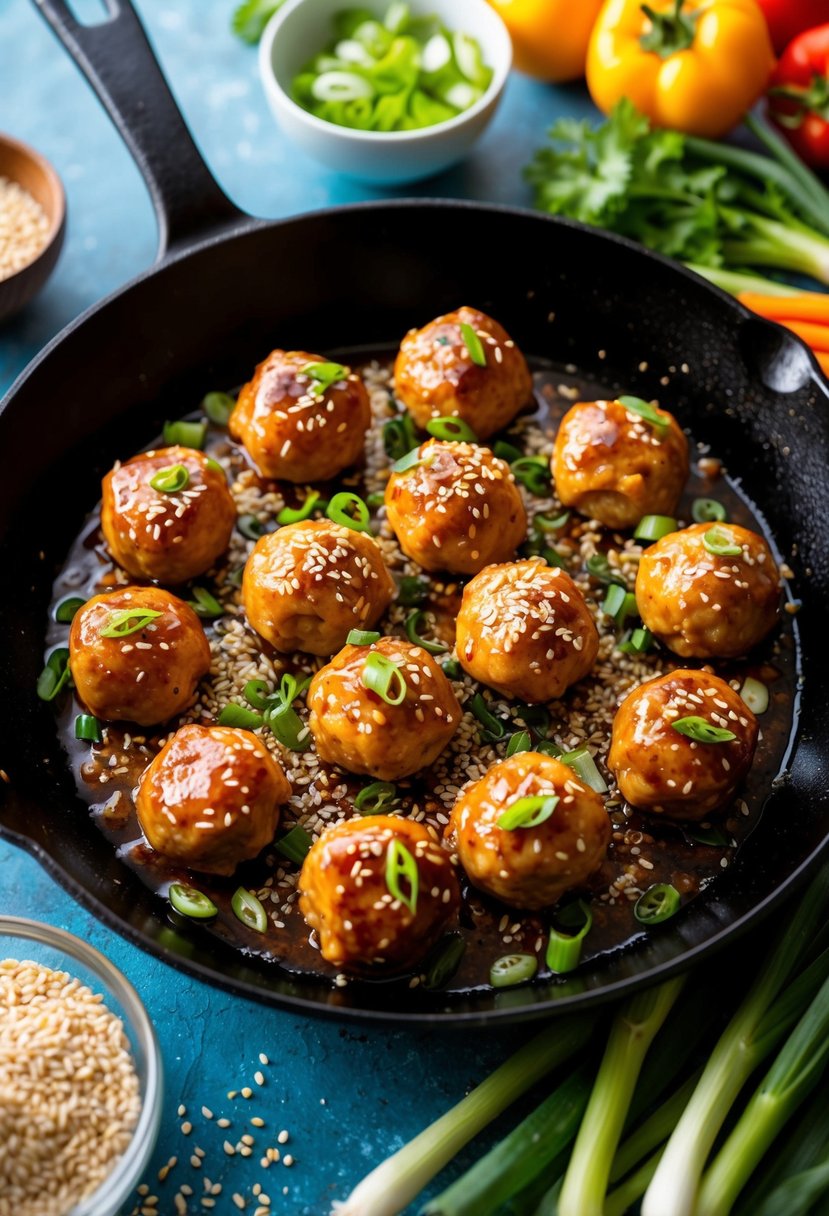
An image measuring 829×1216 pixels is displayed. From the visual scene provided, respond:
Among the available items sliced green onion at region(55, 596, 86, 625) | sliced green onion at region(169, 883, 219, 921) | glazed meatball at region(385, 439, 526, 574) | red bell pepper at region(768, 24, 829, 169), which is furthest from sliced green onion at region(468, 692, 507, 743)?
red bell pepper at region(768, 24, 829, 169)

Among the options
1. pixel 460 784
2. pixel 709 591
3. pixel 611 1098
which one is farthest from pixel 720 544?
pixel 611 1098

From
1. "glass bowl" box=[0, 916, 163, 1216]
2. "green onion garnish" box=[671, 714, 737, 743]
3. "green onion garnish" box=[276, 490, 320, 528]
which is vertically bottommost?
"glass bowl" box=[0, 916, 163, 1216]

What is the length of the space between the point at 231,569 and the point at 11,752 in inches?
39.6

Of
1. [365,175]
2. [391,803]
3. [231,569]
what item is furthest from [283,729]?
[365,175]

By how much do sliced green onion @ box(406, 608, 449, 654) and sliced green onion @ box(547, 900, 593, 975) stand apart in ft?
3.16

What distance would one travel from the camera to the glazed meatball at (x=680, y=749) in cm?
380

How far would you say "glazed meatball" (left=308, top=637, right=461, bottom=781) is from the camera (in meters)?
3.80

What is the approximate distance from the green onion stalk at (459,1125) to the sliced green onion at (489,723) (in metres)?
0.90

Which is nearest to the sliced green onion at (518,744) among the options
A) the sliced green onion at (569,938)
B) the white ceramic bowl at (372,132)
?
the sliced green onion at (569,938)

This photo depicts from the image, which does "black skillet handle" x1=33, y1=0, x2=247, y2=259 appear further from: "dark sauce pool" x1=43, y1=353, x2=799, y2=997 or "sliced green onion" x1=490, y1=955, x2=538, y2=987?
"sliced green onion" x1=490, y1=955, x2=538, y2=987

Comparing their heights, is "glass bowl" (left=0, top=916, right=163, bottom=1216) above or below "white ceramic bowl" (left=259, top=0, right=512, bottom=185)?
below

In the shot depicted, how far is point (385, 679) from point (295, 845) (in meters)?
0.56

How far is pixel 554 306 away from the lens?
16.4ft

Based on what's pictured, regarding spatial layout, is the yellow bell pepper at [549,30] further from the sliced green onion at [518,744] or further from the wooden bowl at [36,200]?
the sliced green onion at [518,744]
